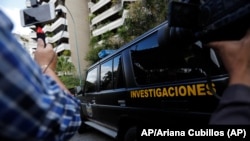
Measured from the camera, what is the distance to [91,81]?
702cm

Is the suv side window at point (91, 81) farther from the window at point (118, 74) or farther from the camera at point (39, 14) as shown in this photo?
the camera at point (39, 14)

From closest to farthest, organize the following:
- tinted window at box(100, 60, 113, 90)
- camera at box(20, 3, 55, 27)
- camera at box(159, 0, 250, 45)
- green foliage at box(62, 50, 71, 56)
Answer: camera at box(159, 0, 250, 45), camera at box(20, 3, 55, 27), tinted window at box(100, 60, 113, 90), green foliage at box(62, 50, 71, 56)

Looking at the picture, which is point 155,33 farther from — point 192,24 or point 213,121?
point 213,121

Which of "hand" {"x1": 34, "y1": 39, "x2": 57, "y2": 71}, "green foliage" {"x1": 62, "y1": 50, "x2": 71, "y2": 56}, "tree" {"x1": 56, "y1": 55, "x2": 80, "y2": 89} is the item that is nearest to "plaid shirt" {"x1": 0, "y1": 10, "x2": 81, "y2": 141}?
"hand" {"x1": 34, "y1": 39, "x2": 57, "y2": 71}

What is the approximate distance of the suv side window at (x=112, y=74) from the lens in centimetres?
450

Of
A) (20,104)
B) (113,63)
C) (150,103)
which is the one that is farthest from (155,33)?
(20,104)

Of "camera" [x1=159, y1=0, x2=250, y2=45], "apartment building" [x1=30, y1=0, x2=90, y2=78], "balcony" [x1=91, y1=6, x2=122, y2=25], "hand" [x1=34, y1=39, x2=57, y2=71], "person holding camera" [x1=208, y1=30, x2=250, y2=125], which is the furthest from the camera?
"apartment building" [x1=30, y1=0, x2=90, y2=78]

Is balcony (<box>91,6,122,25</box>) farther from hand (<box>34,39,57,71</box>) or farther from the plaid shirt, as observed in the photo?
the plaid shirt

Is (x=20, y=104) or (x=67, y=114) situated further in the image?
(x=67, y=114)

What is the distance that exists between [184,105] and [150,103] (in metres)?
0.62

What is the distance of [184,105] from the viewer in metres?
2.82

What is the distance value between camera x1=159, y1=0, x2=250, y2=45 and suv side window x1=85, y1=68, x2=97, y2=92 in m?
5.09

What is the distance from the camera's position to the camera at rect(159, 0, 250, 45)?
108 cm

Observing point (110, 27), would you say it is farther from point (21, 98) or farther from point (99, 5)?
point (21, 98)
